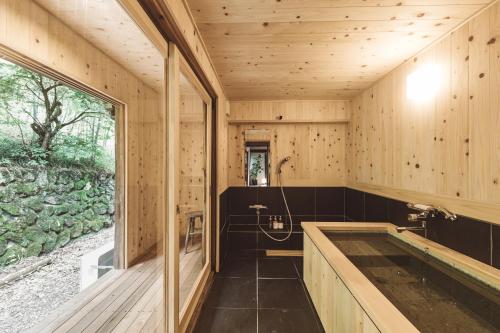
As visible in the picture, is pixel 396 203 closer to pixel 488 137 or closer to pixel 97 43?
pixel 488 137

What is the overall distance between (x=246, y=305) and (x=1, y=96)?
7.20 feet

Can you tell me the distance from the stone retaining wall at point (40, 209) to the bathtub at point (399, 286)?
142 cm

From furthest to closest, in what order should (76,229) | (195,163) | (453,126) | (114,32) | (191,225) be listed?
1. (191,225)
2. (195,163)
3. (453,126)
4. (114,32)
5. (76,229)

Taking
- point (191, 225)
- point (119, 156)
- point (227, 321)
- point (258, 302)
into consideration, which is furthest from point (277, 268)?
point (119, 156)

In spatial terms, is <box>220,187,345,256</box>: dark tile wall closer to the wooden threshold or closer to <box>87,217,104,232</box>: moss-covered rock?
the wooden threshold

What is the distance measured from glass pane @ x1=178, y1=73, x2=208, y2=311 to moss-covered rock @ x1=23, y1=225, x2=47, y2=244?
4.29 feet

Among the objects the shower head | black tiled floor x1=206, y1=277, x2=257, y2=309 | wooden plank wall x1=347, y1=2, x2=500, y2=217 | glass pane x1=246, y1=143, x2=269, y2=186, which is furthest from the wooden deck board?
wooden plank wall x1=347, y1=2, x2=500, y2=217

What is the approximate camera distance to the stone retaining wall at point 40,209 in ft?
2.69

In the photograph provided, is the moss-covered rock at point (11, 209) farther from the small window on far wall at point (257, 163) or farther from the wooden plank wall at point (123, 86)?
the small window on far wall at point (257, 163)

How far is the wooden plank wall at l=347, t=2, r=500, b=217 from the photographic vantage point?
4.41 ft

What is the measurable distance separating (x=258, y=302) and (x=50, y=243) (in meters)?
1.78

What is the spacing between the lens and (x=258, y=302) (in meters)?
2.14

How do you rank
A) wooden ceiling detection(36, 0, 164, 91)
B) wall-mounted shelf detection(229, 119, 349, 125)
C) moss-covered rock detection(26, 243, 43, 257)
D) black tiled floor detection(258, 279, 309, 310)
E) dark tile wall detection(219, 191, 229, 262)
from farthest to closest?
wall-mounted shelf detection(229, 119, 349, 125), dark tile wall detection(219, 191, 229, 262), black tiled floor detection(258, 279, 309, 310), wooden ceiling detection(36, 0, 164, 91), moss-covered rock detection(26, 243, 43, 257)

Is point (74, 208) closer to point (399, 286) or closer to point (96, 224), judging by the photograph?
point (96, 224)
